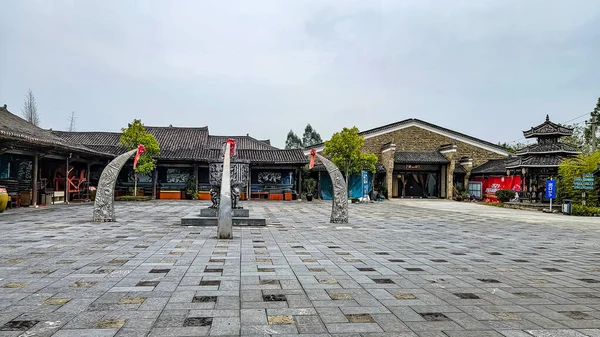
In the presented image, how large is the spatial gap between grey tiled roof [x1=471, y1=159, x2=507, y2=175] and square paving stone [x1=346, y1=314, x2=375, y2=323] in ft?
95.3

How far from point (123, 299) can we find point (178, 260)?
2.09 meters

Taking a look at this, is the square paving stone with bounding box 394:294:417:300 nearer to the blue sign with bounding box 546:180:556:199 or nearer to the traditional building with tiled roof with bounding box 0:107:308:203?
the traditional building with tiled roof with bounding box 0:107:308:203

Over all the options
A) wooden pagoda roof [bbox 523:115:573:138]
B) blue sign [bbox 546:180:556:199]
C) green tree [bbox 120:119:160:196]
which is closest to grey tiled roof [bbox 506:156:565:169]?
wooden pagoda roof [bbox 523:115:573:138]

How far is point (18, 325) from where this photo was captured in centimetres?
323

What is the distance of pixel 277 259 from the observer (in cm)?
639

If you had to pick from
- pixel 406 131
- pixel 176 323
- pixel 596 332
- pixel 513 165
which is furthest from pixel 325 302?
pixel 406 131

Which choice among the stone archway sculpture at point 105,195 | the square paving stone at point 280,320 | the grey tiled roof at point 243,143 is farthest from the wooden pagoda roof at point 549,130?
the square paving stone at point 280,320

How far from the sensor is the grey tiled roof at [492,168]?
96.2 feet

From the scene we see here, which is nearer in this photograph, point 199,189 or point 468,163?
point 199,189

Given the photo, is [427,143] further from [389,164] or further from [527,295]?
[527,295]

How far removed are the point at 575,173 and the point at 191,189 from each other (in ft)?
74.7

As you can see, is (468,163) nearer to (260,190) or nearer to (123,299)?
(260,190)

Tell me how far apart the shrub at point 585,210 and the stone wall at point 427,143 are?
14047mm

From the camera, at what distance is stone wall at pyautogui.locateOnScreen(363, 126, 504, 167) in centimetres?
3338
